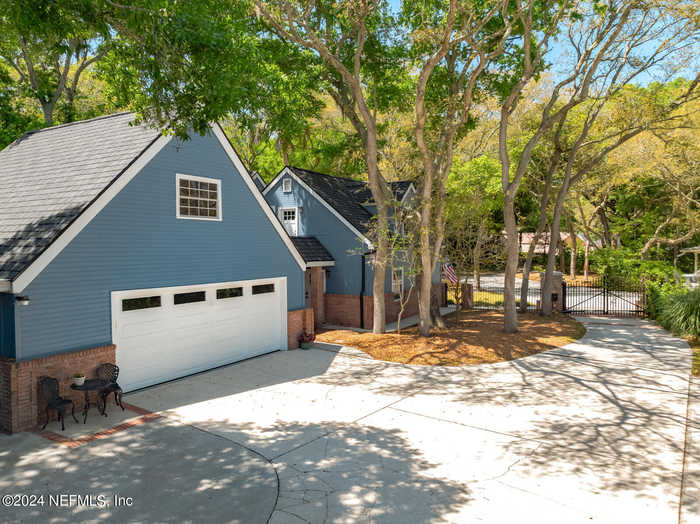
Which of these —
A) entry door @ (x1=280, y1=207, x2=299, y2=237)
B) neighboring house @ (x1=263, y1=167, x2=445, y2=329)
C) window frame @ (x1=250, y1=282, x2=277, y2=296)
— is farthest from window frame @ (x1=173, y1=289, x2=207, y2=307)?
entry door @ (x1=280, y1=207, x2=299, y2=237)

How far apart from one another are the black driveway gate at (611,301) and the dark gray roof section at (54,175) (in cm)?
2035

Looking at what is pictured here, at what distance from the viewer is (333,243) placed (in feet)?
67.8

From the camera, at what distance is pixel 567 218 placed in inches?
1531

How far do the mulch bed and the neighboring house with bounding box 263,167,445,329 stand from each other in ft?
6.45

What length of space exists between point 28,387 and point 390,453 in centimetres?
695

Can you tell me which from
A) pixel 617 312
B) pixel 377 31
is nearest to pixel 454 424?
pixel 377 31

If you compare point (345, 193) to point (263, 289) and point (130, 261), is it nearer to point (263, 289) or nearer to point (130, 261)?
point (263, 289)

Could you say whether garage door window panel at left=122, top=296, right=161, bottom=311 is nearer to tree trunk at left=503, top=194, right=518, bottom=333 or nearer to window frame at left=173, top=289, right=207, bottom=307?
window frame at left=173, top=289, right=207, bottom=307

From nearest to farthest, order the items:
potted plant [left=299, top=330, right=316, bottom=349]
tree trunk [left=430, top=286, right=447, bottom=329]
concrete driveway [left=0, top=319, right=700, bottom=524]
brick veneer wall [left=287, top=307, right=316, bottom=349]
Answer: concrete driveway [left=0, top=319, right=700, bottom=524]
brick veneer wall [left=287, top=307, right=316, bottom=349]
potted plant [left=299, top=330, right=316, bottom=349]
tree trunk [left=430, top=286, right=447, bottom=329]

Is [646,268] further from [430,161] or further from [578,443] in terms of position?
[578,443]

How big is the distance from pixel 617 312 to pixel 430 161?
46.6ft

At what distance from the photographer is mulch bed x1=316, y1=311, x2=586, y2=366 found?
14383mm

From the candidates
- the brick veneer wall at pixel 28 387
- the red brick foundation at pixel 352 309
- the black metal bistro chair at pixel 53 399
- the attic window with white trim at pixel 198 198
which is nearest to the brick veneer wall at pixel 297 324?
the red brick foundation at pixel 352 309

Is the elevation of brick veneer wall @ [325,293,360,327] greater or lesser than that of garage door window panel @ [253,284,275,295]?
lesser
